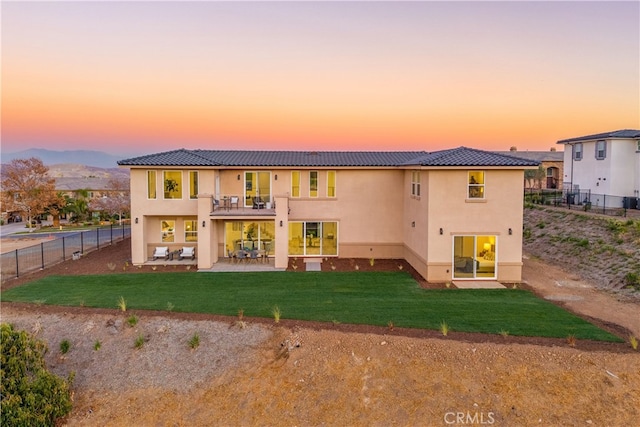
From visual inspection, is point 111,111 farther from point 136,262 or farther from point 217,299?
point 217,299

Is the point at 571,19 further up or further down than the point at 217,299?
further up

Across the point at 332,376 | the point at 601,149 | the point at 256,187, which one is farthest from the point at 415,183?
the point at 601,149

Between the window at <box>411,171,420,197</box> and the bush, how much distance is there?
52.6 ft

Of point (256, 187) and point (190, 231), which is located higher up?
point (256, 187)

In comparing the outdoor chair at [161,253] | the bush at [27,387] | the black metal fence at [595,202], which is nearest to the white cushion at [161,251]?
the outdoor chair at [161,253]

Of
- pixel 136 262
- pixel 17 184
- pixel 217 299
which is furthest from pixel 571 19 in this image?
pixel 17 184

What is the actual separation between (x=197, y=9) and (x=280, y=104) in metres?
10.1

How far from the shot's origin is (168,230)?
2200 centimetres

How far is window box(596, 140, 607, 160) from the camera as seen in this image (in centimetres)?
3188

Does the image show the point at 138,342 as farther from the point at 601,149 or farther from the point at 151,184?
the point at 601,149

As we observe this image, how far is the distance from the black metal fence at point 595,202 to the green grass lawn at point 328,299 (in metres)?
17.9

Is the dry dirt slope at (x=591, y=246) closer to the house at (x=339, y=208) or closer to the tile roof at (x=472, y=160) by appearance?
the house at (x=339, y=208)

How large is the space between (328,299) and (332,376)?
4915 mm

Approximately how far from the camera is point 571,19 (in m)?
22.3
